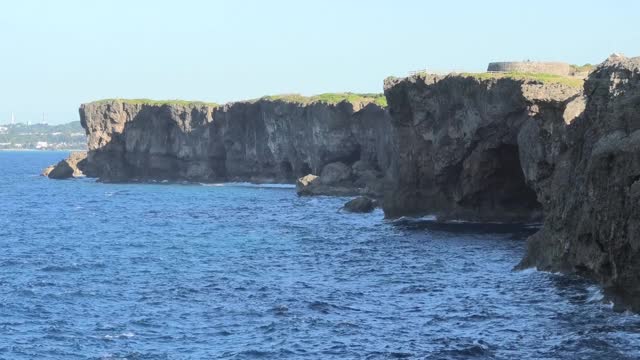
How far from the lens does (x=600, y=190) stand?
139ft

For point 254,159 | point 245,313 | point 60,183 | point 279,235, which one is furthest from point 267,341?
point 60,183

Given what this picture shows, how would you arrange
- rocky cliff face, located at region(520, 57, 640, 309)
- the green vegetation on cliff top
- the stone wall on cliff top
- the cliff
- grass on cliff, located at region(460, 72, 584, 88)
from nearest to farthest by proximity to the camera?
rocky cliff face, located at region(520, 57, 640, 309) → the cliff → grass on cliff, located at region(460, 72, 584, 88) → the green vegetation on cliff top → the stone wall on cliff top

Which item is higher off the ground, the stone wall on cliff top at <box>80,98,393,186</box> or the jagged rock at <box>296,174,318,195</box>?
the stone wall on cliff top at <box>80,98,393,186</box>

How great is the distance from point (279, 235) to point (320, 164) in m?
56.0

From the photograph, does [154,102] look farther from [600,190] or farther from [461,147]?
[600,190]

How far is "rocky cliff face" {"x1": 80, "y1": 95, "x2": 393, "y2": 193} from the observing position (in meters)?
132

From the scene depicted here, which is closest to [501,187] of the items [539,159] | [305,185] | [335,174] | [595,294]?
[539,159]

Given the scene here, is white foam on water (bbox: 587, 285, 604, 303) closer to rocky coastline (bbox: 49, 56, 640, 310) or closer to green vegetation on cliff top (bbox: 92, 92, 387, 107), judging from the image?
rocky coastline (bbox: 49, 56, 640, 310)

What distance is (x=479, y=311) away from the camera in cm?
4375

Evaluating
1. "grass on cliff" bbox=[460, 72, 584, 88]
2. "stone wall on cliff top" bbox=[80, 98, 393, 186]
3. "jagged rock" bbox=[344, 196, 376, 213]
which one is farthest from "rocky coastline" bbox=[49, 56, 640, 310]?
Result: "jagged rock" bbox=[344, 196, 376, 213]

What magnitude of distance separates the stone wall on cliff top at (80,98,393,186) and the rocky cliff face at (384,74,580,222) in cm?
4108

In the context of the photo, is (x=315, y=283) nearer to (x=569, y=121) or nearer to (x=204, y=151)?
(x=569, y=121)

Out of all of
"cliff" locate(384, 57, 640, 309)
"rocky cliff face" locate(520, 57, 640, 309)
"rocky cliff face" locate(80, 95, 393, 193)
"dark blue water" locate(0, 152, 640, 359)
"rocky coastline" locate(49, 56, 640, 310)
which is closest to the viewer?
"dark blue water" locate(0, 152, 640, 359)

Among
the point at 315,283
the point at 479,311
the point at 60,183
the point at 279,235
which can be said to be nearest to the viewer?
the point at 479,311
